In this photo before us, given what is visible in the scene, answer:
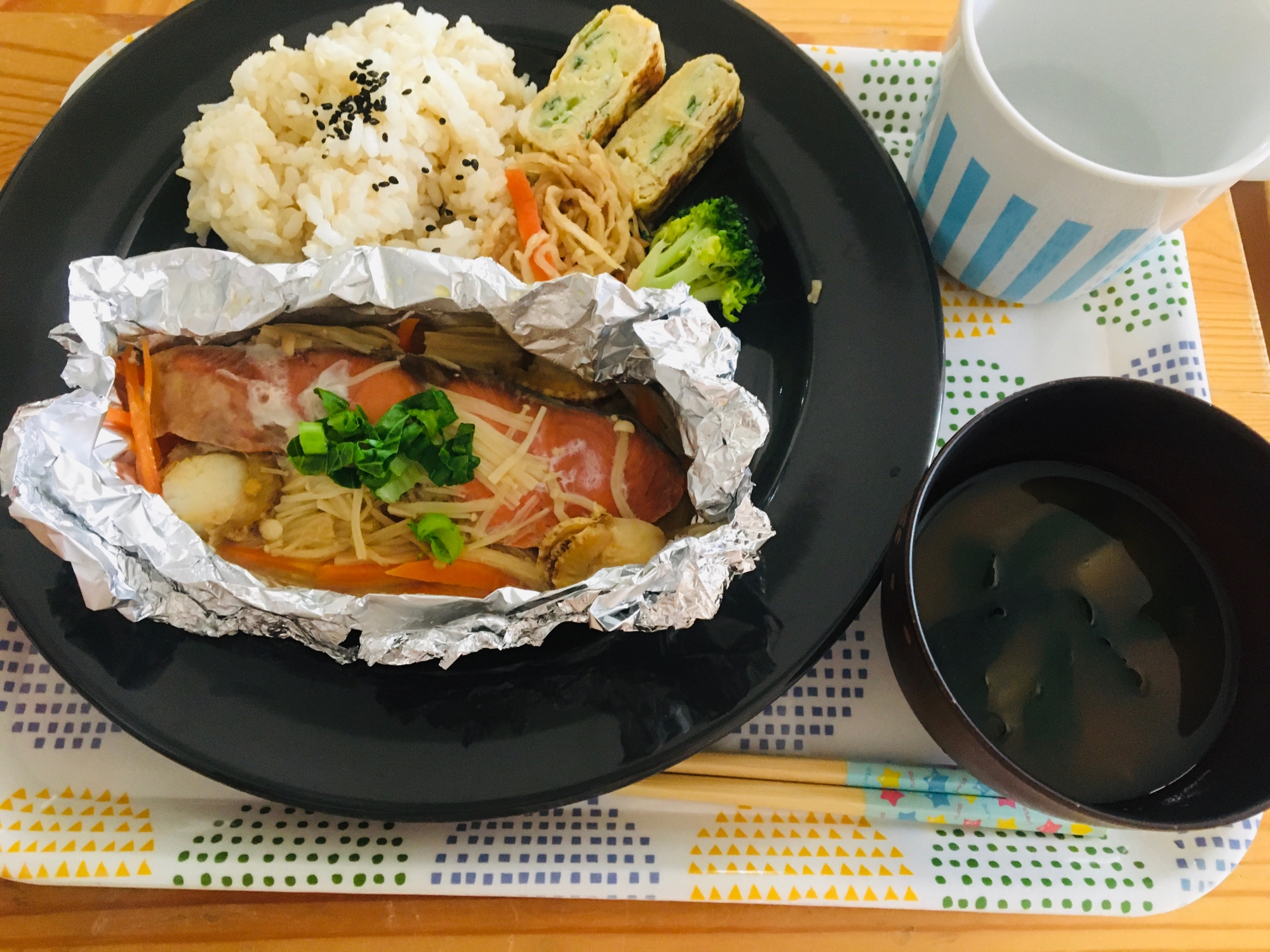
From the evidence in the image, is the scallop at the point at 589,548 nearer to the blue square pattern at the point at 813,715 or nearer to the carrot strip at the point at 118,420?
the blue square pattern at the point at 813,715

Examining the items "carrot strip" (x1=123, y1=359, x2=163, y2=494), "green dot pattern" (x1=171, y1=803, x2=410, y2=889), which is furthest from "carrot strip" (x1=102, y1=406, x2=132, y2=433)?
"green dot pattern" (x1=171, y1=803, x2=410, y2=889)

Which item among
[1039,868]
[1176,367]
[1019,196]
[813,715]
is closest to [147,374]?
[813,715]

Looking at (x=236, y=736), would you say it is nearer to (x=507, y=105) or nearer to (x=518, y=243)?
(x=518, y=243)

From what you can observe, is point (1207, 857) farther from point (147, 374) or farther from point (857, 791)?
point (147, 374)

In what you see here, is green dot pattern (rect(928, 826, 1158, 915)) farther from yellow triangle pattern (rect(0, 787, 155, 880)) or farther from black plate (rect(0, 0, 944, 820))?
yellow triangle pattern (rect(0, 787, 155, 880))

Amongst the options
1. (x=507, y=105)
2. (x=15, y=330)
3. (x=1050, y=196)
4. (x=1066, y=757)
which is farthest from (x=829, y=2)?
(x=15, y=330)

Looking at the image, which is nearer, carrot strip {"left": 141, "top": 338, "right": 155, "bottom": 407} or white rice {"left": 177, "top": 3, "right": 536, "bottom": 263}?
carrot strip {"left": 141, "top": 338, "right": 155, "bottom": 407}
